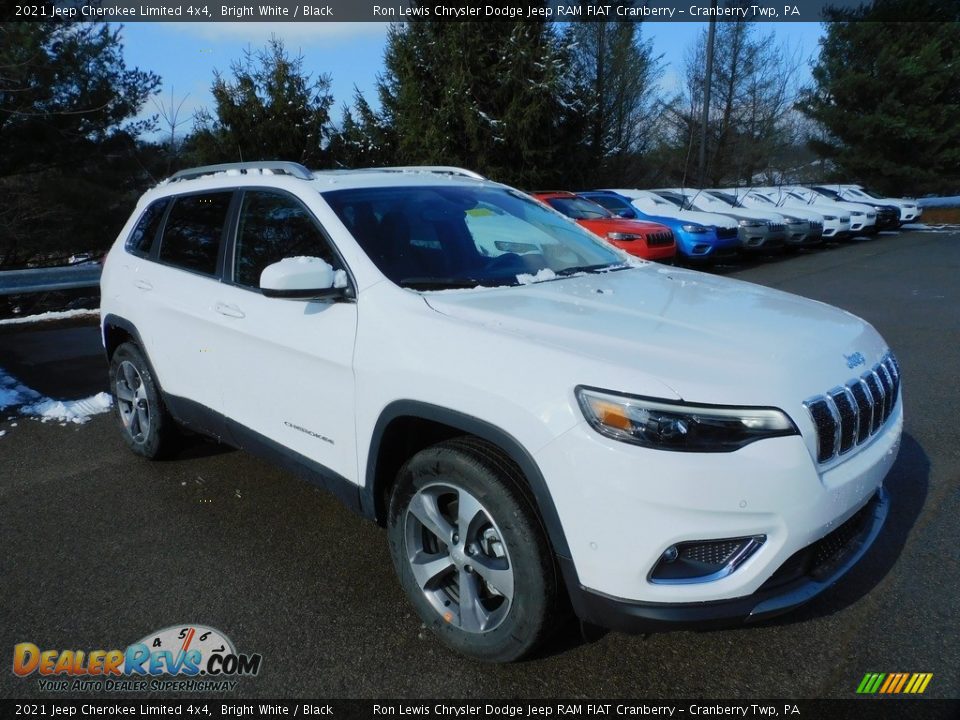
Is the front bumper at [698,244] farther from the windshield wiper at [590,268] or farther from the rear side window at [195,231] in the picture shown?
Result: the rear side window at [195,231]

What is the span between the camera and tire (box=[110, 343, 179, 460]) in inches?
169

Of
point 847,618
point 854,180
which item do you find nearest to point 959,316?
point 847,618

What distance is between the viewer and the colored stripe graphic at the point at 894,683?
7.82 feet

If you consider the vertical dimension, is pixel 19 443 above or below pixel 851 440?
below

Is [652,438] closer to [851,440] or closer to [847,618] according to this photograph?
[851,440]

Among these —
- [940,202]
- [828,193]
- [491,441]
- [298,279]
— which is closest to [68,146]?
[298,279]

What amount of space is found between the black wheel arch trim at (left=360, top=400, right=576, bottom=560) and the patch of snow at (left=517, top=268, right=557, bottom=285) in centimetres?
90

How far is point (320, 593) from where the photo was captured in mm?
3051

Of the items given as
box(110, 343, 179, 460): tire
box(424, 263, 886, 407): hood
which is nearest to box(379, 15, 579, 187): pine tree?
box(110, 343, 179, 460): tire

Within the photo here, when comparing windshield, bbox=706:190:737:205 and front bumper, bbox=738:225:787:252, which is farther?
windshield, bbox=706:190:737:205

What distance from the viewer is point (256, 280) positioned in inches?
136

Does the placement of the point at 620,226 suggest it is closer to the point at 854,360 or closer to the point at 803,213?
the point at 803,213

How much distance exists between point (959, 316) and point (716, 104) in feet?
88.0
